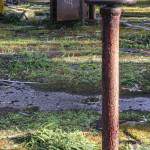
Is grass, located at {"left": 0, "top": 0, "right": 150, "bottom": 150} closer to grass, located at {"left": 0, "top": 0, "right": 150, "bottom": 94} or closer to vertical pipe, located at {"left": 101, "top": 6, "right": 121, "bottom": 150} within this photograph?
grass, located at {"left": 0, "top": 0, "right": 150, "bottom": 94}

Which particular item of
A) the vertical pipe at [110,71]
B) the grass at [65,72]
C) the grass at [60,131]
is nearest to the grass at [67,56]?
the grass at [65,72]

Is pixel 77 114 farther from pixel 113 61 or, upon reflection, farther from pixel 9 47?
pixel 9 47

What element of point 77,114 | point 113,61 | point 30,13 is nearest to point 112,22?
point 113,61

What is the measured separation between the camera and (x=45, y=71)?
7.96m

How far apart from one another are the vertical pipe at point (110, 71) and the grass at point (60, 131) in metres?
1.68

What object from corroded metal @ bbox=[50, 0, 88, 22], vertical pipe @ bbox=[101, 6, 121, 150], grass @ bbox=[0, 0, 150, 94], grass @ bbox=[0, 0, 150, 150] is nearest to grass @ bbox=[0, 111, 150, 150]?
grass @ bbox=[0, 0, 150, 150]

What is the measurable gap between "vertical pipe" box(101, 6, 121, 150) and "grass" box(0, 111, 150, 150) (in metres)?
1.68

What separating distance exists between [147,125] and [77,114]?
77 centimetres

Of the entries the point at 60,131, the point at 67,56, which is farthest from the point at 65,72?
the point at 60,131

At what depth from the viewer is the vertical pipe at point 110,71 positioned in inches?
97.9

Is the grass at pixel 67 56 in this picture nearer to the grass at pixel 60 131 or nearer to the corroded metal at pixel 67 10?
the corroded metal at pixel 67 10

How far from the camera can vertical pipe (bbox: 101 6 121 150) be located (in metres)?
2.49

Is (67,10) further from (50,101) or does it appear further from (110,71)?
(110,71)

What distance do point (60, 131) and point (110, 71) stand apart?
222 cm
